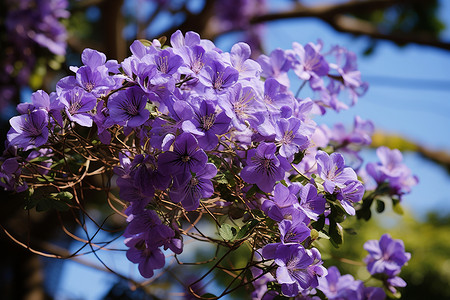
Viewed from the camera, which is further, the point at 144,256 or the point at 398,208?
the point at 398,208

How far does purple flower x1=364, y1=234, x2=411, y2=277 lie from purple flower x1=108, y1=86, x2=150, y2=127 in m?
0.50

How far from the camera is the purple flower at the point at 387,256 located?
0.82 meters

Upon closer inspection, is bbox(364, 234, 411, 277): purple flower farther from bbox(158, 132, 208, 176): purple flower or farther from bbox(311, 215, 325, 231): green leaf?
bbox(158, 132, 208, 176): purple flower

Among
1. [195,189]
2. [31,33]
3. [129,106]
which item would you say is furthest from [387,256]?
[31,33]

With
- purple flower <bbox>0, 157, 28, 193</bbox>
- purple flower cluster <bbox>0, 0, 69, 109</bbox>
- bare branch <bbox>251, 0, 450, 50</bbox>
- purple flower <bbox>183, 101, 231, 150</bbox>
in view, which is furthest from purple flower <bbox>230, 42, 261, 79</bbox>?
bare branch <bbox>251, 0, 450, 50</bbox>

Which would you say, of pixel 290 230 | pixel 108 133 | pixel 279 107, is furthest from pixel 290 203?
pixel 108 133

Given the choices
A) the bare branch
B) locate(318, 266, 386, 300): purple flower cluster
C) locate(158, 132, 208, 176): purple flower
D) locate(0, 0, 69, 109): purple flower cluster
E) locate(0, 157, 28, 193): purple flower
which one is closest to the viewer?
locate(158, 132, 208, 176): purple flower

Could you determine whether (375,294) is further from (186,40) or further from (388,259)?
(186,40)

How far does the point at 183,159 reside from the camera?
0.55m

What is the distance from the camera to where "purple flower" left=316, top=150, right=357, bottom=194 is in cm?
61

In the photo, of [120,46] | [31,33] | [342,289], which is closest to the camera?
[342,289]

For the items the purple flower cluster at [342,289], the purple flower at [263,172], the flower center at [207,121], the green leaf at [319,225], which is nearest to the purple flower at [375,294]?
the purple flower cluster at [342,289]

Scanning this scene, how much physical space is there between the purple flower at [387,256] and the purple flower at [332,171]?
25 cm

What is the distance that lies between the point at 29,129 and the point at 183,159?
216 millimetres
